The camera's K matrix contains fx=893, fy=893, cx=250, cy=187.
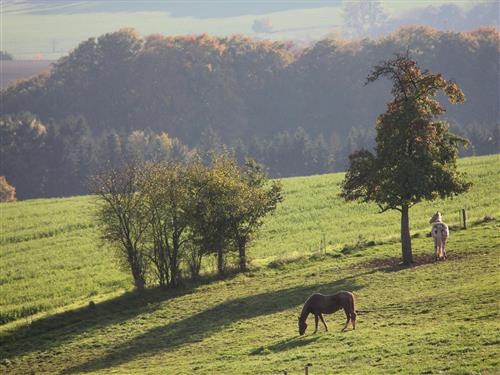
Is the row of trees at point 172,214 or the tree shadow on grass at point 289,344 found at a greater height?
the row of trees at point 172,214

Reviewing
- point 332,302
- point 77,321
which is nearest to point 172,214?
point 77,321

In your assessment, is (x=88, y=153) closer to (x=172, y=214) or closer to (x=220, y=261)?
(x=172, y=214)

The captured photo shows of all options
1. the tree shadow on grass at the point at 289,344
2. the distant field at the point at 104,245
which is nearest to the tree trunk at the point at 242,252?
the distant field at the point at 104,245

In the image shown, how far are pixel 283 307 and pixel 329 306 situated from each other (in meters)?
6.81

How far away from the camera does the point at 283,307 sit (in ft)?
138

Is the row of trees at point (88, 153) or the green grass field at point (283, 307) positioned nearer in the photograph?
the green grass field at point (283, 307)

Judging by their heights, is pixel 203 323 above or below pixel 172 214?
below

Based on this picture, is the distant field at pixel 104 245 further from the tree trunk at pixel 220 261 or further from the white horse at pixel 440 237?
the white horse at pixel 440 237

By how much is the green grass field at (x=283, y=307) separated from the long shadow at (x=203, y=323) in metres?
0.12

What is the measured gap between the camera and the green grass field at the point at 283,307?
30562 millimetres

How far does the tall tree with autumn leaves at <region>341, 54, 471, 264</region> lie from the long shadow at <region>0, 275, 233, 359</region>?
39.8 ft

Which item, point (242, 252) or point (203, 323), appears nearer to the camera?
point (203, 323)

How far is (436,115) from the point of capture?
47.5 metres

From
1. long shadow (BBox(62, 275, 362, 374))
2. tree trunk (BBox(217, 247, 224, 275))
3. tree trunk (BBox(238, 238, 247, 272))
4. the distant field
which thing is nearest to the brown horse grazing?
long shadow (BBox(62, 275, 362, 374))
